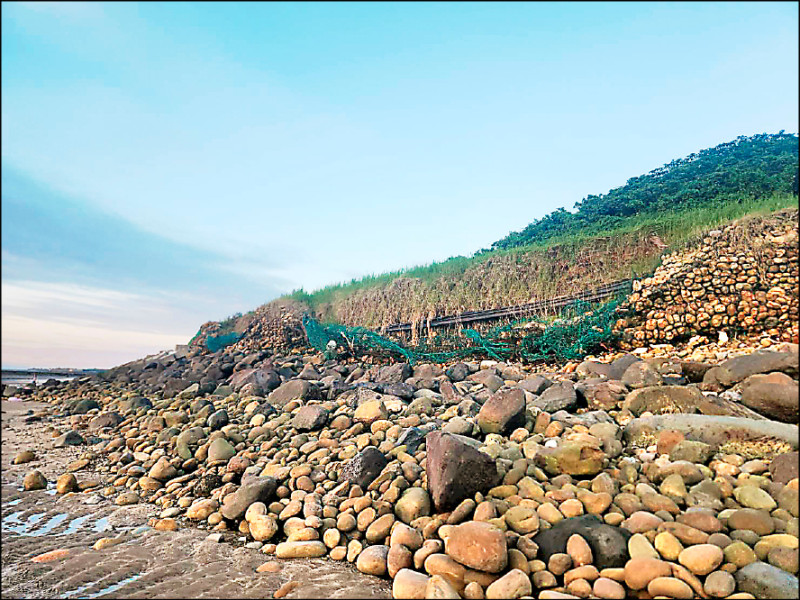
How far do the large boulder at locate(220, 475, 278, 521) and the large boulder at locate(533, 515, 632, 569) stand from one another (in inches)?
86.4

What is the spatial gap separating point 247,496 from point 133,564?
2.98 ft

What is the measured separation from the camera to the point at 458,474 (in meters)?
3.19

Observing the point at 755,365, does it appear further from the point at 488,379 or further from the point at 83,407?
the point at 83,407

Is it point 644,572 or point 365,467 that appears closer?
point 644,572

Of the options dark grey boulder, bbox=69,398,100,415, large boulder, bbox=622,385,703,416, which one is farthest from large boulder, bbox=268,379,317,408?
dark grey boulder, bbox=69,398,100,415

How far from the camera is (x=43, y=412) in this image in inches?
429

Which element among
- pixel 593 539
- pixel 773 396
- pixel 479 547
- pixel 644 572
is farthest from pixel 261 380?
pixel 773 396

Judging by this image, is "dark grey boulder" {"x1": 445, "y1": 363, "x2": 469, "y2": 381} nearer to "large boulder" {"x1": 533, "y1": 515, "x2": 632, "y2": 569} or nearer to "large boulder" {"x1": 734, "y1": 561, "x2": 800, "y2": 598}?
"large boulder" {"x1": 533, "y1": 515, "x2": 632, "y2": 569}

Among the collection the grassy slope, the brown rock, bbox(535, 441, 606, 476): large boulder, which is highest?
the grassy slope

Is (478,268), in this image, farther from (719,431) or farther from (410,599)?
(410,599)

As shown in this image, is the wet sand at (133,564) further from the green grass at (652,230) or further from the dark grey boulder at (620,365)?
the green grass at (652,230)

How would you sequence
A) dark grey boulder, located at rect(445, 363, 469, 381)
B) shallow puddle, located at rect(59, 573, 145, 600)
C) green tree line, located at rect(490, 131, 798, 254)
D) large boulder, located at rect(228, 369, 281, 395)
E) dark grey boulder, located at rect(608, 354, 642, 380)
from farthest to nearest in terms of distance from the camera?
large boulder, located at rect(228, 369, 281, 395)
dark grey boulder, located at rect(445, 363, 469, 381)
dark grey boulder, located at rect(608, 354, 642, 380)
green tree line, located at rect(490, 131, 798, 254)
shallow puddle, located at rect(59, 573, 145, 600)

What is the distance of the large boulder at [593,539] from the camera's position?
2523 mm

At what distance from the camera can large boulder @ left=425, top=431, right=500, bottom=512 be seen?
3186 millimetres
